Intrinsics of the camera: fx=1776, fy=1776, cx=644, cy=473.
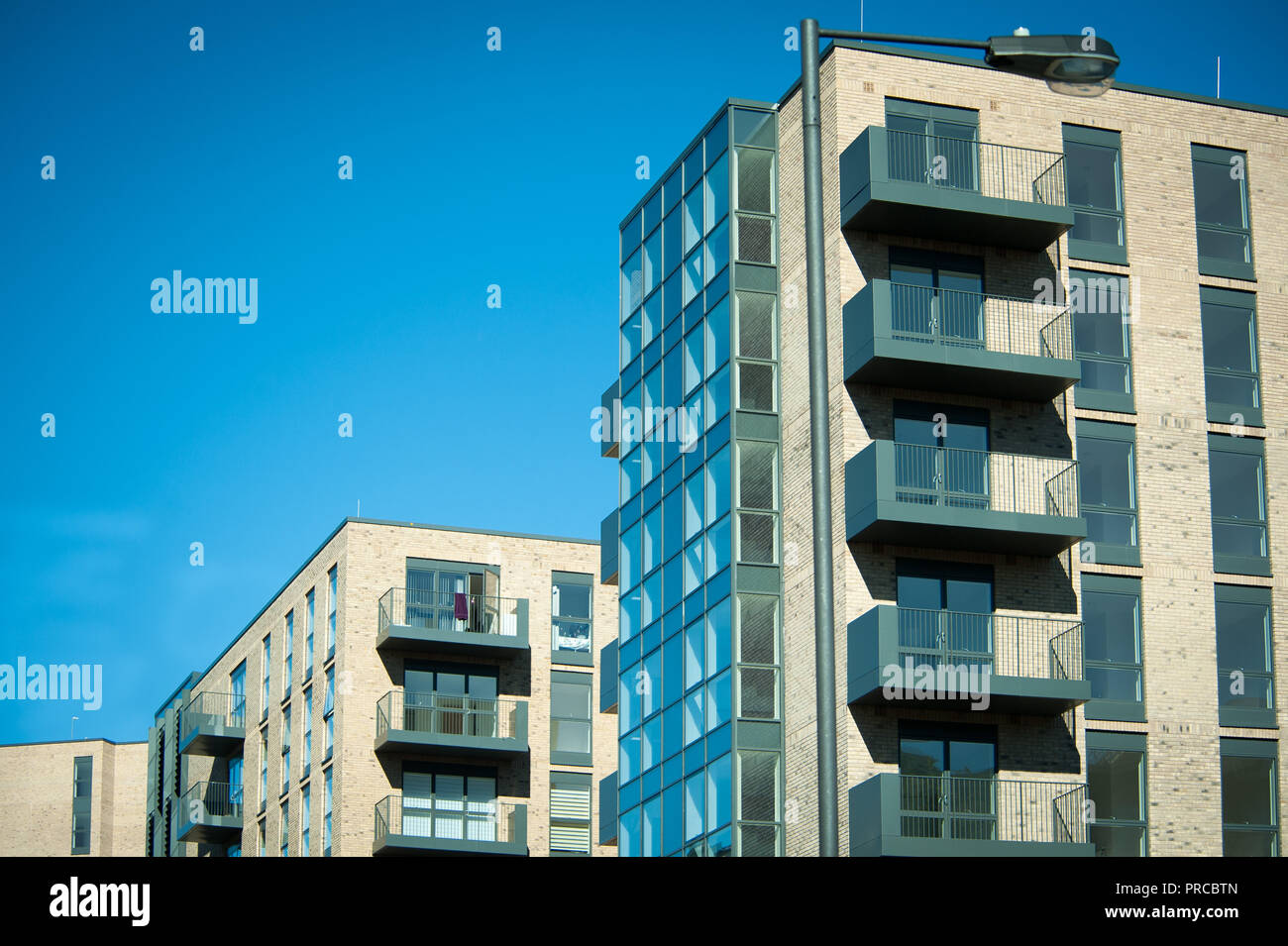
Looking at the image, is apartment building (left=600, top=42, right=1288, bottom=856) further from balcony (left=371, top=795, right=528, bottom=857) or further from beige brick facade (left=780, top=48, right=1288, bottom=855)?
balcony (left=371, top=795, right=528, bottom=857)

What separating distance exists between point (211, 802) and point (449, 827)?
16124 mm

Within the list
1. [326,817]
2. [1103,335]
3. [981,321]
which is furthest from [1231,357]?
[326,817]

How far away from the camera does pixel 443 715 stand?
168ft

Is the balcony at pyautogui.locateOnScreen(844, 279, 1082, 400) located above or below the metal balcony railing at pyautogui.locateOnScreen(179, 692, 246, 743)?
above

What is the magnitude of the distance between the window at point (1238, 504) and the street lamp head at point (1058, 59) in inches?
774

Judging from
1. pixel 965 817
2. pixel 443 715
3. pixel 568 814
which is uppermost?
pixel 443 715

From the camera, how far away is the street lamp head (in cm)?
1520

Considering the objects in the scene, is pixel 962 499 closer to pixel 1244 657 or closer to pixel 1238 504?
pixel 1238 504

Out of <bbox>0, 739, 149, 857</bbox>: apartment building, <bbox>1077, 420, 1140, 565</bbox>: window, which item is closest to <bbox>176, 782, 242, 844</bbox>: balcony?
<bbox>0, 739, 149, 857</bbox>: apartment building

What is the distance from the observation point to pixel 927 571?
1238 inches

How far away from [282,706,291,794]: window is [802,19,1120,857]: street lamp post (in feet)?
141
